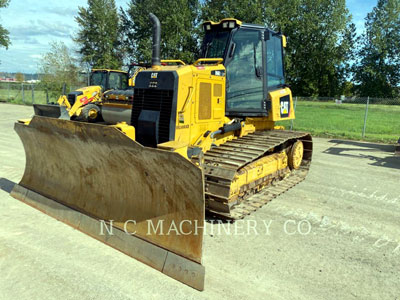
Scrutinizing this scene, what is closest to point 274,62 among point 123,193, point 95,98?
point 123,193

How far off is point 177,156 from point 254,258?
1.50 meters

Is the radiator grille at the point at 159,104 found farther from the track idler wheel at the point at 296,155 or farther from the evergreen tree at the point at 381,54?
the evergreen tree at the point at 381,54

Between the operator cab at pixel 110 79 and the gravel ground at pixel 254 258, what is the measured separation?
8.74m

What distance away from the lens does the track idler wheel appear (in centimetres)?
667

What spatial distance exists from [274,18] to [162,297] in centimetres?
4221

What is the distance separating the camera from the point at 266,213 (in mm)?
5051

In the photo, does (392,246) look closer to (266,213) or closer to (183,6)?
(266,213)

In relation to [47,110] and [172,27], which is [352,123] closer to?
[47,110]

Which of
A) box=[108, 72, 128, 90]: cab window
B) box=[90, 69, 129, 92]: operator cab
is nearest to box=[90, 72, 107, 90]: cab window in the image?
box=[90, 69, 129, 92]: operator cab

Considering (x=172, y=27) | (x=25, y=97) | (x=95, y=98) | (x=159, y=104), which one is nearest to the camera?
(x=159, y=104)

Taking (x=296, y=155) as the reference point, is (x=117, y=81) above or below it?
above

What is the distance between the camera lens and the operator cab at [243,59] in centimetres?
552

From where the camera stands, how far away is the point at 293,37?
4588cm

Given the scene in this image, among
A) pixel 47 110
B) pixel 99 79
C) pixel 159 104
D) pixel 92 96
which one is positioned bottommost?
pixel 47 110
